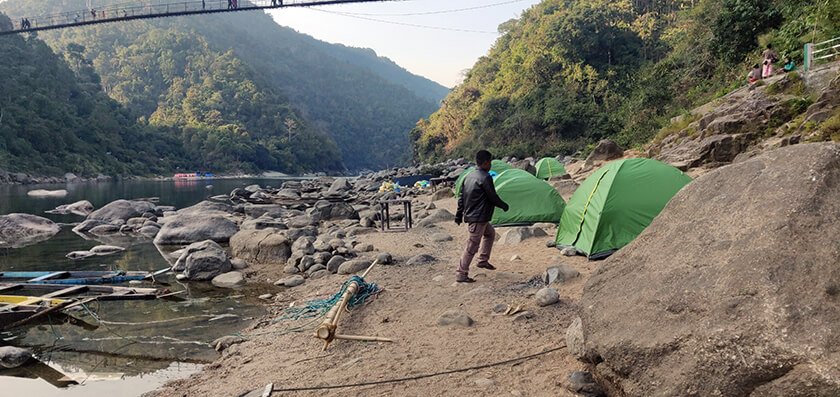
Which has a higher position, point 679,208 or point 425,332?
point 679,208

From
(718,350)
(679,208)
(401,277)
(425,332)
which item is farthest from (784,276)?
(401,277)

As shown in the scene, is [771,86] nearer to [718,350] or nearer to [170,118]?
[718,350]

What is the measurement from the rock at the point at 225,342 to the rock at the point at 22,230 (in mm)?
12211

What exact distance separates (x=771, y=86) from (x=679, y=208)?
1400 cm

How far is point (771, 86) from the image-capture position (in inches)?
579

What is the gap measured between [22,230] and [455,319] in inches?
666

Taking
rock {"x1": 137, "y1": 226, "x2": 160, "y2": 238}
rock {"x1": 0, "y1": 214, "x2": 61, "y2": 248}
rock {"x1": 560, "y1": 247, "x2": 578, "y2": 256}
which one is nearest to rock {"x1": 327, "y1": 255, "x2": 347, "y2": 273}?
rock {"x1": 560, "y1": 247, "x2": 578, "y2": 256}

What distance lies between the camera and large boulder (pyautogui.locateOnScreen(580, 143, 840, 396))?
247 centimetres

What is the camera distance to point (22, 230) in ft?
53.5

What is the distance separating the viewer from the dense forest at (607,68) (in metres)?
20.7

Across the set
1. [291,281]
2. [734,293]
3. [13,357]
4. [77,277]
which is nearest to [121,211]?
[77,277]

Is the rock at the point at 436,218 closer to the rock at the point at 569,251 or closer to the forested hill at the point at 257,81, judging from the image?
the rock at the point at 569,251

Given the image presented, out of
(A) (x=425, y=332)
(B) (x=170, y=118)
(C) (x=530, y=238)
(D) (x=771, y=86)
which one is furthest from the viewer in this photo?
(B) (x=170, y=118)

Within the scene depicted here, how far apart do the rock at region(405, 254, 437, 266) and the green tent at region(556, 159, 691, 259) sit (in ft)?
8.22
